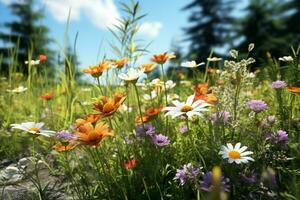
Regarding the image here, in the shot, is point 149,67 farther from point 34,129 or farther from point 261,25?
point 261,25

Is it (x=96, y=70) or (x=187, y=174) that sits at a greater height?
(x=96, y=70)

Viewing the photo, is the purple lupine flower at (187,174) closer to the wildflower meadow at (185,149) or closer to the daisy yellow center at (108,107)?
the wildflower meadow at (185,149)

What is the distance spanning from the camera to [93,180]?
6.13ft

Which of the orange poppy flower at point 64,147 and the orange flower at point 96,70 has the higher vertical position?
the orange flower at point 96,70

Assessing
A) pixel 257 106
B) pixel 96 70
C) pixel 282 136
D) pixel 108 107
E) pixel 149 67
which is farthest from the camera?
pixel 149 67

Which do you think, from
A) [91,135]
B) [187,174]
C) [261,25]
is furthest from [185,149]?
[261,25]

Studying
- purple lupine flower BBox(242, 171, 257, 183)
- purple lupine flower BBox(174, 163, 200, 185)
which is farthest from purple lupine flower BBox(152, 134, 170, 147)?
purple lupine flower BBox(242, 171, 257, 183)

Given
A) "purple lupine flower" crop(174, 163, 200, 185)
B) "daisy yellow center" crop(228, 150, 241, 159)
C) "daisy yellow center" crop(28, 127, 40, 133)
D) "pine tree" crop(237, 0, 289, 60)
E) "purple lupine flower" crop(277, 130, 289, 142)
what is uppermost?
"pine tree" crop(237, 0, 289, 60)

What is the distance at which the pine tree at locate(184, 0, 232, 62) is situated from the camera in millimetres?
26578

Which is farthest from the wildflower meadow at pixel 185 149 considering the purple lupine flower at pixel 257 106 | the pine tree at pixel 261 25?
the pine tree at pixel 261 25

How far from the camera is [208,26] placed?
88.2ft

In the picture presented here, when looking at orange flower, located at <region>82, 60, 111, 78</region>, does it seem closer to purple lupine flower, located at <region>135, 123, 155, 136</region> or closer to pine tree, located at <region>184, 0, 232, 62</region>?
purple lupine flower, located at <region>135, 123, 155, 136</region>

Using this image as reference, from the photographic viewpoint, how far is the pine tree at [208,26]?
26.6 meters

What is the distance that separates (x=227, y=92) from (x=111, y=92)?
1026mm
